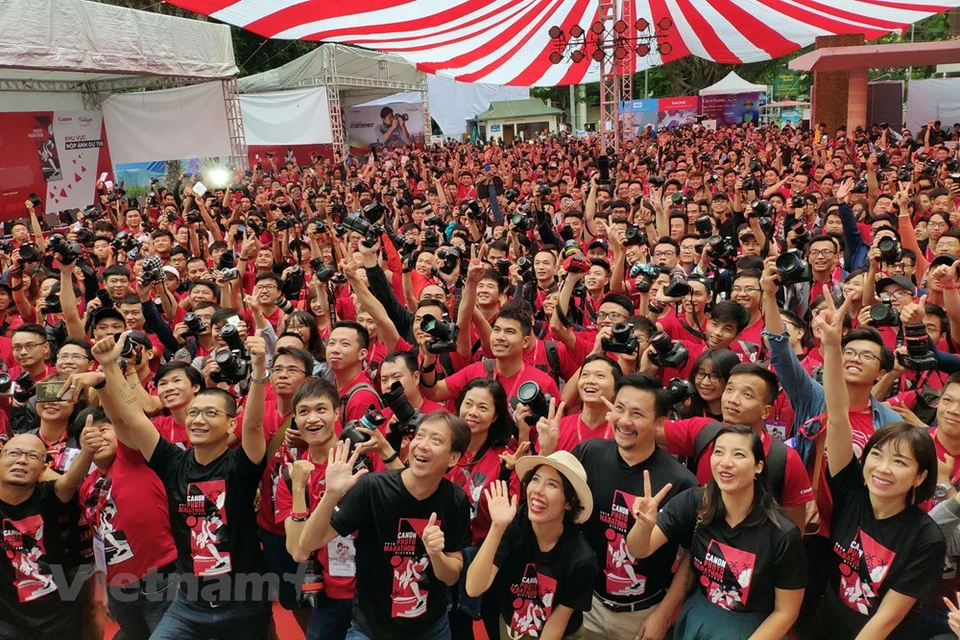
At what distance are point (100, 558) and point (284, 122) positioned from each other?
12.7 metres

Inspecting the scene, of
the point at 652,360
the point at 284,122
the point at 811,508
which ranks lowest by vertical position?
the point at 811,508

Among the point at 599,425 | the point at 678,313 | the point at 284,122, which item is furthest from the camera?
the point at 284,122

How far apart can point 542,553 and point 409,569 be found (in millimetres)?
383

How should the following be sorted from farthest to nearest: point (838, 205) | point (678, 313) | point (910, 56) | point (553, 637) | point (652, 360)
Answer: point (910, 56) → point (838, 205) → point (678, 313) → point (652, 360) → point (553, 637)

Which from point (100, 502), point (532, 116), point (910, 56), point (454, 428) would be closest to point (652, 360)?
point (454, 428)

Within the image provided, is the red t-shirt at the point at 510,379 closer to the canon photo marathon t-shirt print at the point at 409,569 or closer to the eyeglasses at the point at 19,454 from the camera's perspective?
the canon photo marathon t-shirt print at the point at 409,569

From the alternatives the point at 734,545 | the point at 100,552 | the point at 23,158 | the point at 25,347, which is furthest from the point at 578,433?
the point at 23,158

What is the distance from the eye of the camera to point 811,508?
2.16 metres

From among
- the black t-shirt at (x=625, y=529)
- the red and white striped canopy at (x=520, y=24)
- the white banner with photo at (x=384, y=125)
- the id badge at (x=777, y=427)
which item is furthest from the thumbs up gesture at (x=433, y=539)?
the white banner with photo at (x=384, y=125)

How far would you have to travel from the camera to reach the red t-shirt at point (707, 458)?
1993 mm

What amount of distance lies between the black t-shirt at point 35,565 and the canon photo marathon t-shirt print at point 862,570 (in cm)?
239

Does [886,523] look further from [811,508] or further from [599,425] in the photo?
[599,425]

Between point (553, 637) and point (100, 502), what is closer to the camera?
point (553, 637)

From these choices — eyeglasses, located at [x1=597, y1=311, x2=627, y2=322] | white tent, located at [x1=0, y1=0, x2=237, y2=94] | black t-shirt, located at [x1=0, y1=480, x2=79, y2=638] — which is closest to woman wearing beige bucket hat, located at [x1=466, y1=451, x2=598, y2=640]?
eyeglasses, located at [x1=597, y1=311, x2=627, y2=322]
